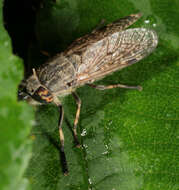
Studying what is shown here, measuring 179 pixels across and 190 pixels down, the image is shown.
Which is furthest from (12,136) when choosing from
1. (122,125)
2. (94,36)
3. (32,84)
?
(94,36)

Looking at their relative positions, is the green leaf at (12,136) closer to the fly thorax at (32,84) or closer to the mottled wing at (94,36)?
the fly thorax at (32,84)

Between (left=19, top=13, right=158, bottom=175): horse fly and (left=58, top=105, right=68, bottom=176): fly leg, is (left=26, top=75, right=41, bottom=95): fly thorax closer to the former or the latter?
(left=19, top=13, right=158, bottom=175): horse fly

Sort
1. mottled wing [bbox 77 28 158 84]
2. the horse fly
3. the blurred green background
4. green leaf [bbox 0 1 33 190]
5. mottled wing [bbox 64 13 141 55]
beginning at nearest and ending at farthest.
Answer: green leaf [bbox 0 1 33 190] < the blurred green background < the horse fly < mottled wing [bbox 77 28 158 84] < mottled wing [bbox 64 13 141 55]

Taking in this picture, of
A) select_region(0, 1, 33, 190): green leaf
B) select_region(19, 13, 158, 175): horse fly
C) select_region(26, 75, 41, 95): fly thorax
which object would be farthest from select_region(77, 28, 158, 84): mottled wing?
select_region(0, 1, 33, 190): green leaf

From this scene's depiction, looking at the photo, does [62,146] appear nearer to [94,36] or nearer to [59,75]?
[59,75]

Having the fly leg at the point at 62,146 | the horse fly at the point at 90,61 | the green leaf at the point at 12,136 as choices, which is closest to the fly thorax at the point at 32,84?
the horse fly at the point at 90,61

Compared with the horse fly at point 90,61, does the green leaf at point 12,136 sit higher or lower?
higher

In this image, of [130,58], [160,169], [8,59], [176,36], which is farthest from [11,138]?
[176,36]
